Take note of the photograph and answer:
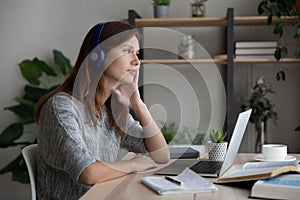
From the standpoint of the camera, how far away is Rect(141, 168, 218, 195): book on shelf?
1.37 meters

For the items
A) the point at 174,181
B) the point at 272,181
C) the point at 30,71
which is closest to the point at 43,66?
the point at 30,71

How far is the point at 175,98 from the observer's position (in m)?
3.84

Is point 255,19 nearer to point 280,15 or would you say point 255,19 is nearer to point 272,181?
point 280,15

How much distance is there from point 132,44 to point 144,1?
208cm

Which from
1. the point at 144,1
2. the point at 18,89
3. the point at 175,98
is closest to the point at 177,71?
the point at 175,98

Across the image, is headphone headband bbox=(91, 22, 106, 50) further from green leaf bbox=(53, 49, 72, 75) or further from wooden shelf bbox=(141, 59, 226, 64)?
green leaf bbox=(53, 49, 72, 75)

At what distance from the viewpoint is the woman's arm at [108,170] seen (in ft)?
5.00

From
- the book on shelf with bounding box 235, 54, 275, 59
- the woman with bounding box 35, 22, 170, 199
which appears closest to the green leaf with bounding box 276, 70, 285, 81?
the book on shelf with bounding box 235, 54, 275, 59

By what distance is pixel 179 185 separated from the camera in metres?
1.41

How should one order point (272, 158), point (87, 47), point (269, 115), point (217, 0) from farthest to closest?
point (217, 0), point (269, 115), point (272, 158), point (87, 47)

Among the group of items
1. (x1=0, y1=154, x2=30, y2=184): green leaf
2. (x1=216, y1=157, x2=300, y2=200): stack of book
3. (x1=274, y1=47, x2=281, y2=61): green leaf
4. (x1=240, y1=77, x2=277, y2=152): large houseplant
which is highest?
(x1=274, y1=47, x2=281, y2=61): green leaf

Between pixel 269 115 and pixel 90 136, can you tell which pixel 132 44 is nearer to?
pixel 90 136

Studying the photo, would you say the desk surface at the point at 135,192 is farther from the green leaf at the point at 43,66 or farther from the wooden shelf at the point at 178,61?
the green leaf at the point at 43,66

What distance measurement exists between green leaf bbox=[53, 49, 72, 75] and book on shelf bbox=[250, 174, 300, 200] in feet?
8.44
